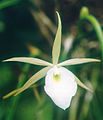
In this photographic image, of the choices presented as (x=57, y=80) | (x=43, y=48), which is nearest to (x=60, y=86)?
(x=57, y=80)

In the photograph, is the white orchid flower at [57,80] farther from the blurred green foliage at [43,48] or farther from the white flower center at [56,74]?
the blurred green foliage at [43,48]

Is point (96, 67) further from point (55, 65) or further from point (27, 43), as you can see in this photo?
point (55, 65)

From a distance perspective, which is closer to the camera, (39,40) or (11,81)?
(11,81)

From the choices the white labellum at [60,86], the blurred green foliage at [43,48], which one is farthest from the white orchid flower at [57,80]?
the blurred green foliage at [43,48]

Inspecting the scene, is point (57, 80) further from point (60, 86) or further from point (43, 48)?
point (43, 48)

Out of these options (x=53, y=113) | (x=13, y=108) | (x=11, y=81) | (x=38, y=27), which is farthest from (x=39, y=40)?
(x=13, y=108)
